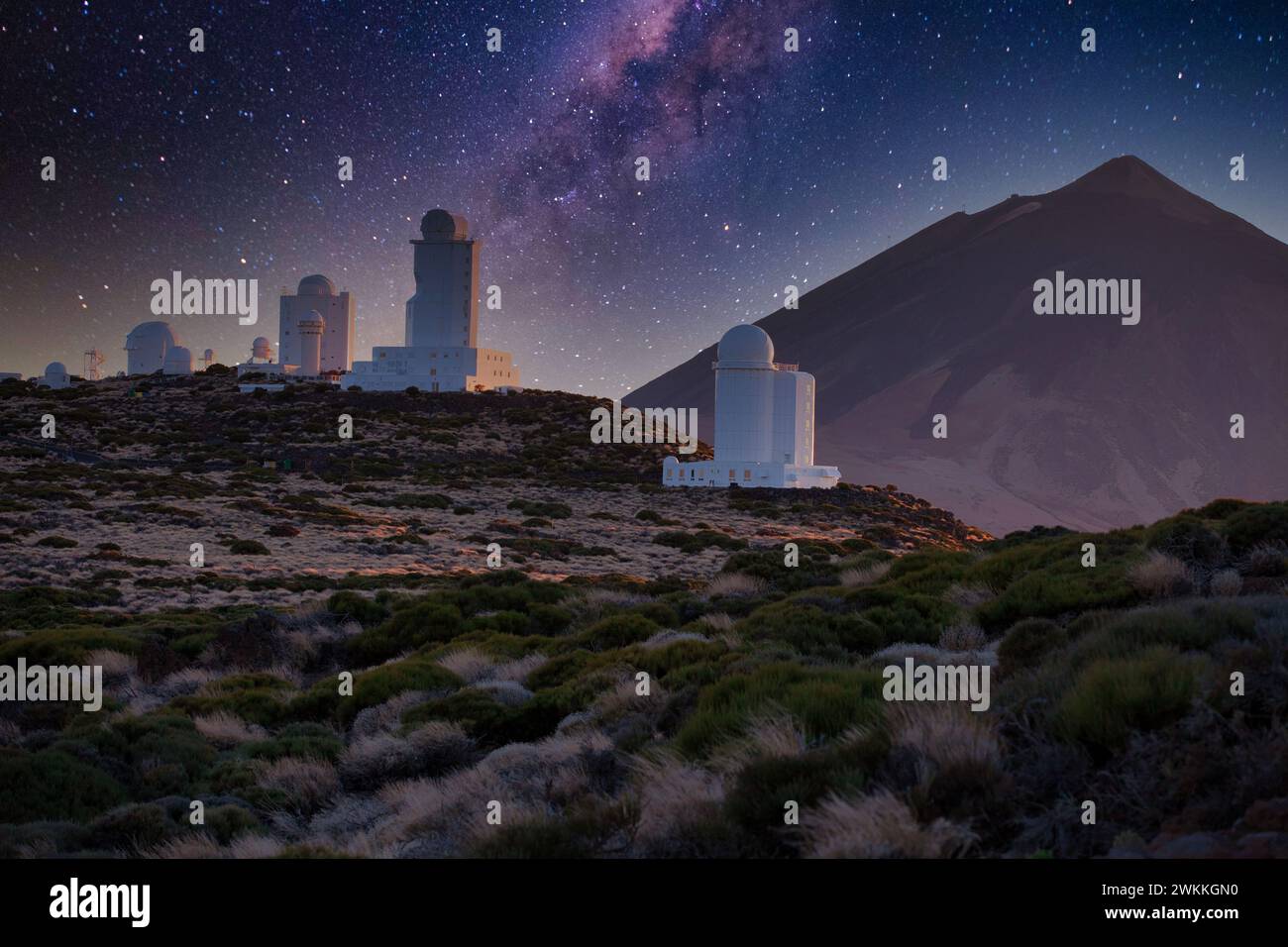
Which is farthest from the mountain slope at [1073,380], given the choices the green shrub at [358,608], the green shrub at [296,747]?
the green shrub at [296,747]

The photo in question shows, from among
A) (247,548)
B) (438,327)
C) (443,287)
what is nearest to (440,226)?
(443,287)

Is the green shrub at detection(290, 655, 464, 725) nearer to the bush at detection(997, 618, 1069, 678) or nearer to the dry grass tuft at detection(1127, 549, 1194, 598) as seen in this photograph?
the bush at detection(997, 618, 1069, 678)

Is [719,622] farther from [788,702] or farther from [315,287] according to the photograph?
[315,287]

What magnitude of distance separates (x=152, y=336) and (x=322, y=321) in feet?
63.2

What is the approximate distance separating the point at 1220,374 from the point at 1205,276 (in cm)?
2808

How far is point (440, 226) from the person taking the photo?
79.9m

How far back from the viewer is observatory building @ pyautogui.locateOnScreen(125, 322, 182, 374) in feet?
317

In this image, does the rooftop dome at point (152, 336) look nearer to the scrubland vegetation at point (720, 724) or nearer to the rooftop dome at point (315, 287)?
the rooftop dome at point (315, 287)

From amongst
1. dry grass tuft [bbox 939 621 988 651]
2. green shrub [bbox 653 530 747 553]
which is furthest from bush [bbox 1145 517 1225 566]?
green shrub [bbox 653 530 747 553]

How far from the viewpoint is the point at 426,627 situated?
725 inches

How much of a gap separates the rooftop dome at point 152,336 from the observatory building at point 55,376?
5520 mm

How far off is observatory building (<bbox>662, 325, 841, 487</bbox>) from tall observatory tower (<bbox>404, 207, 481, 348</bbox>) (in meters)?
26.4

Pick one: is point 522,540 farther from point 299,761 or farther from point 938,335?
point 938,335

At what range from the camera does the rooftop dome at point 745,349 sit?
5784cm
